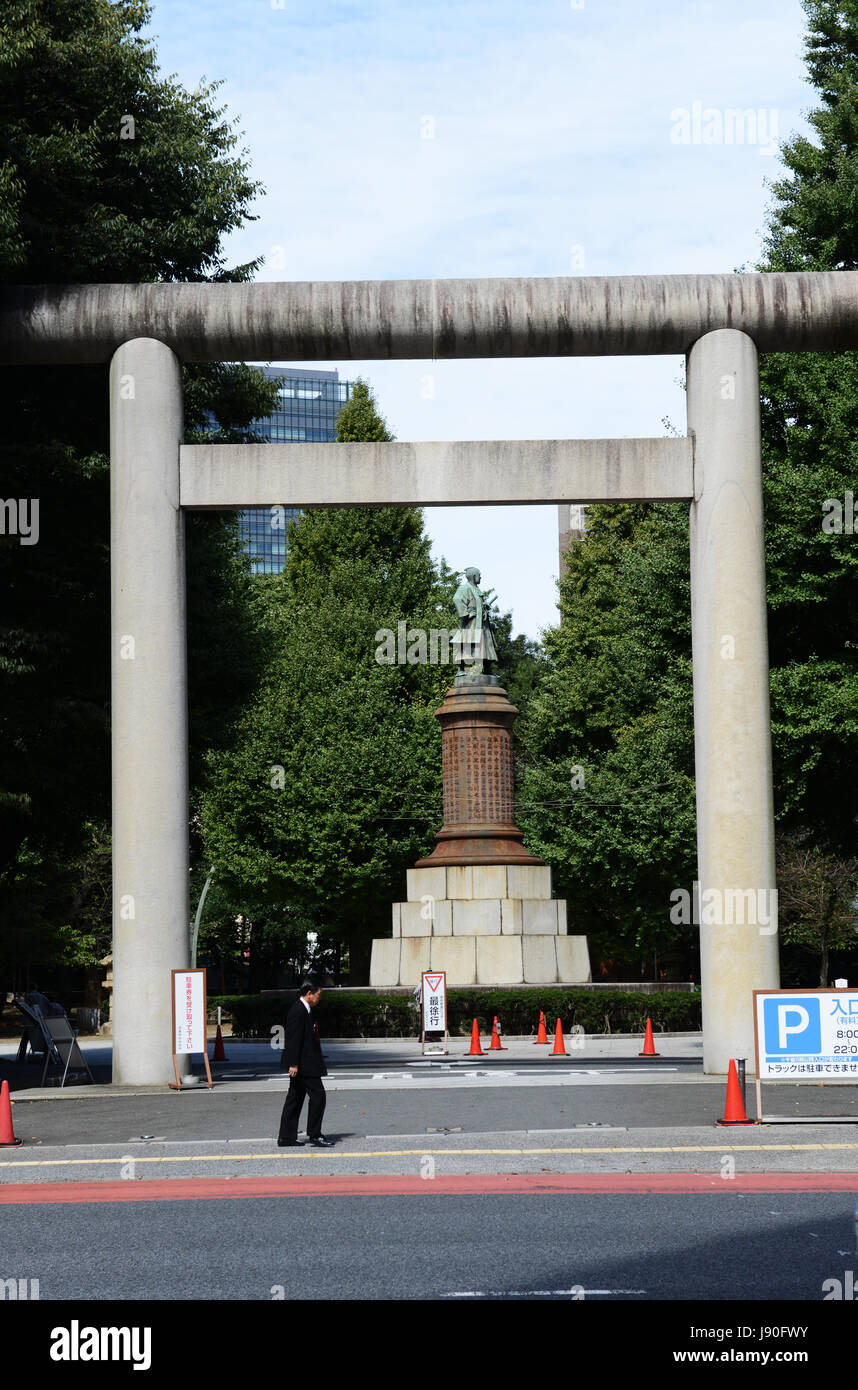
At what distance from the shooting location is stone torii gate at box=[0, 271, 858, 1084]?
65.9 ft

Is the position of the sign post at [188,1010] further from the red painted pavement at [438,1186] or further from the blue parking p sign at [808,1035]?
the blue parking p sign at [808,1035]

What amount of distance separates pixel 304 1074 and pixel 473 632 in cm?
2592

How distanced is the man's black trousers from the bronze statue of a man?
25.0m

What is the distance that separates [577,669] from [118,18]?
1248 inches

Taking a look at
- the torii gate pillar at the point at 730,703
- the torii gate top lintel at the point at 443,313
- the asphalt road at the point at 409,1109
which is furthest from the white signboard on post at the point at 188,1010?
the torii gate top lintel at the point at 443,313

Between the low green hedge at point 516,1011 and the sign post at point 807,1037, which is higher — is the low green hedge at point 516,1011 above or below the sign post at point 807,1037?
below

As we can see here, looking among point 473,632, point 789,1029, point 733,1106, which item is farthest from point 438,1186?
point 473,632

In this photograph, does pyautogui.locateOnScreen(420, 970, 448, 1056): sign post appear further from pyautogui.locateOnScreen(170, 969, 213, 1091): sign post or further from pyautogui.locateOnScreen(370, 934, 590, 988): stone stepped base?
pyautogui.locateOnScreen(170, 969, 213, 1091): sign post

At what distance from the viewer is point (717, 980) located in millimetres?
19969

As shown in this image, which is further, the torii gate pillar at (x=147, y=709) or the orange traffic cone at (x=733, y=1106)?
the torii gate pillar at (x=147, y=709)

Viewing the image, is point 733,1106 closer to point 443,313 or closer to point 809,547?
point 443,313

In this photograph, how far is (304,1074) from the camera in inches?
540

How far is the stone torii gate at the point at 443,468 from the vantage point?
65.9 feet

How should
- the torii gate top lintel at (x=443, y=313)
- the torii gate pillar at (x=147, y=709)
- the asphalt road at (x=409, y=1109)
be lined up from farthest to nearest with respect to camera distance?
the torii gate top lintel at (x=443, y=313)
the torii gate pillar at (x=147, y=709)
the asphalt road at (x=409, y=1109)
